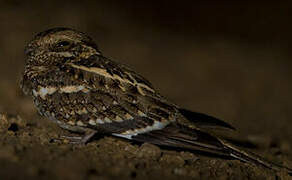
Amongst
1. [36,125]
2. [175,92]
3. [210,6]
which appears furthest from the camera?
[210,6]

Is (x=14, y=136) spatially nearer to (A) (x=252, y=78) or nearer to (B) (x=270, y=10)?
(A) (x=252, y=78)

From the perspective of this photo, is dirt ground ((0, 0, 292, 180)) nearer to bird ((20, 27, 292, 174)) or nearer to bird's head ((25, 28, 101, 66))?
bird ((20, 27, 292, 174))

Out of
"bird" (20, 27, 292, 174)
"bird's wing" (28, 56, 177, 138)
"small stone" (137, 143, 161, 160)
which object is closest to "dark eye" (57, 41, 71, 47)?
"bird" (20, 27, 292, 174)

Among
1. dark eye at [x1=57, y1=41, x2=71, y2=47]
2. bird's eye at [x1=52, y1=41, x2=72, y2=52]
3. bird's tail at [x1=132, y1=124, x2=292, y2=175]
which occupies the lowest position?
bird's tail at [x1=132, y1=124, x2=292, y2=175]

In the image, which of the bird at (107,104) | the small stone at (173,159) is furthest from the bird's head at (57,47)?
the small stone at (173,159)

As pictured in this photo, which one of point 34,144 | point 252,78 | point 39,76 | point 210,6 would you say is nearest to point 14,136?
point 34,144

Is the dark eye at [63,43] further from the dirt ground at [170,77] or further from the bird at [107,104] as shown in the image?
the dirt ground at [170,77]
